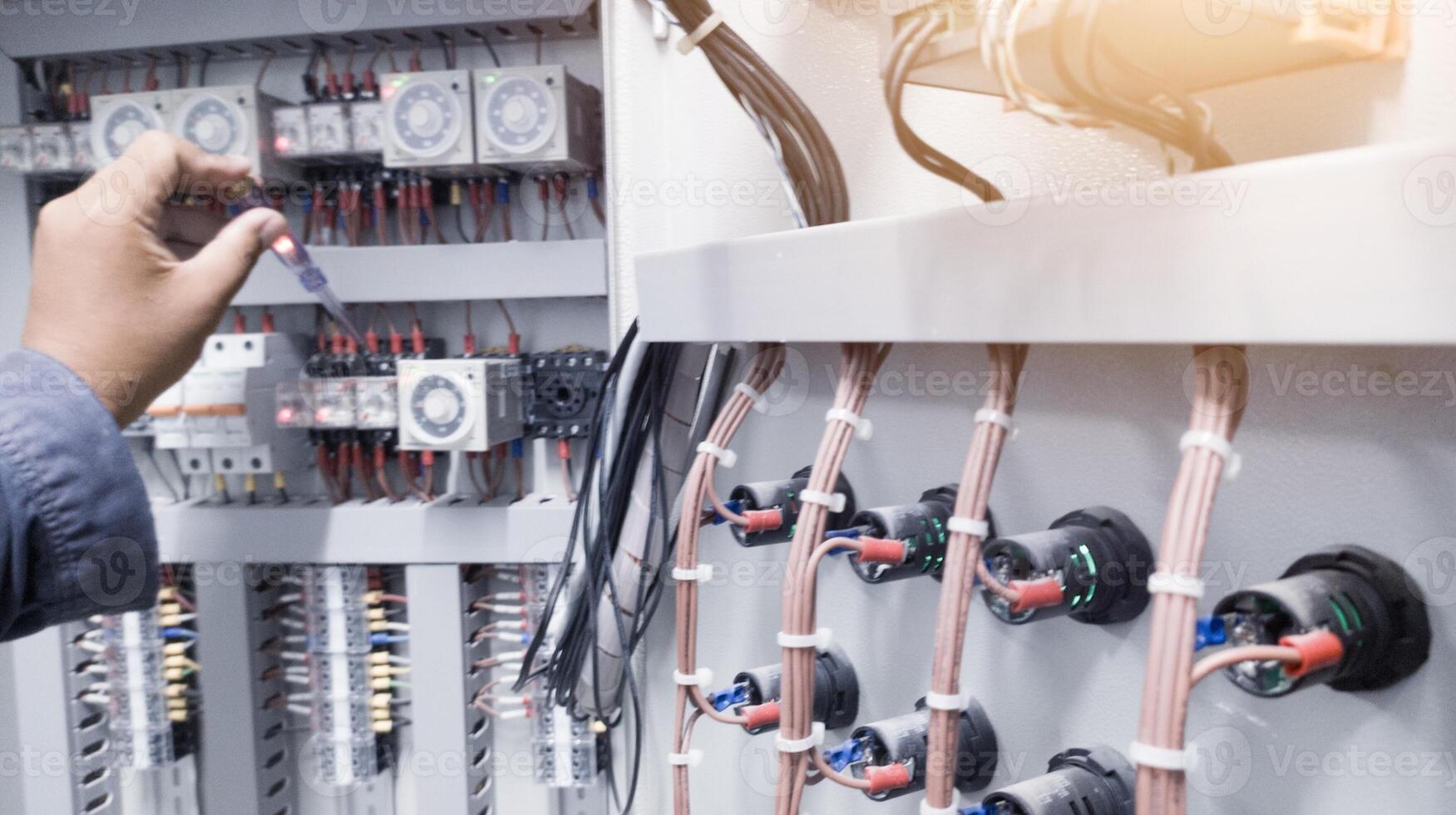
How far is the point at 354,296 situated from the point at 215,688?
2.62 feet

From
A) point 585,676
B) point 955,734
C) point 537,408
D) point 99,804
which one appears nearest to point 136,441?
point 99,804

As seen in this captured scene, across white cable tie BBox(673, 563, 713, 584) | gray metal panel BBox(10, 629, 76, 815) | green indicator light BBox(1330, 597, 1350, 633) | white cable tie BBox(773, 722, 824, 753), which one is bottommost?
gray metal panel BBox(10, 629, 76, 815)

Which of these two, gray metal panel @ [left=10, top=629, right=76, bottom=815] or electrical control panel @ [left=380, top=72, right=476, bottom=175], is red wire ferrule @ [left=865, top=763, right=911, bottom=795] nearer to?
electrical control panel @ [left=380, top=72, right=476, bottom=175]

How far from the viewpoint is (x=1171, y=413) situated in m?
0.58

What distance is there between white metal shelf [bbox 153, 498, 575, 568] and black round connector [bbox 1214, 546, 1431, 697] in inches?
46.2

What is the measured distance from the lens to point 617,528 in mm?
1019

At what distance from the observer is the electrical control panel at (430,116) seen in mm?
1442

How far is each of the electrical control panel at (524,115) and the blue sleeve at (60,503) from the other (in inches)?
31.1
